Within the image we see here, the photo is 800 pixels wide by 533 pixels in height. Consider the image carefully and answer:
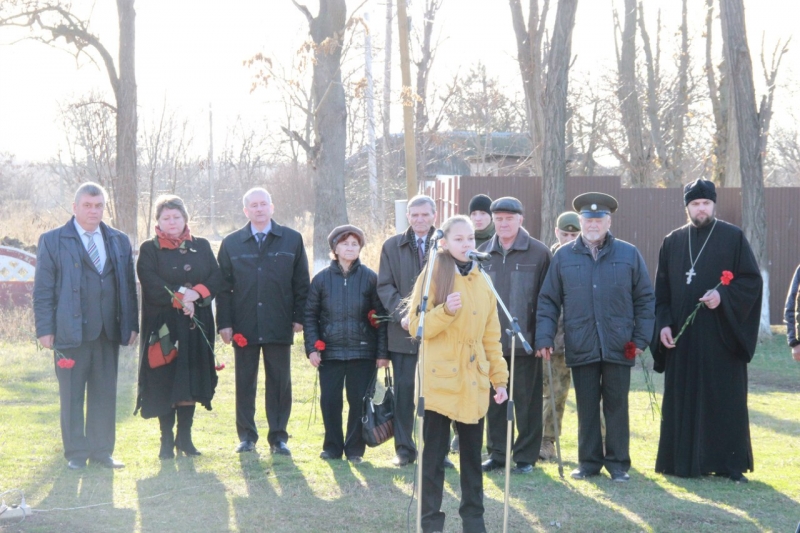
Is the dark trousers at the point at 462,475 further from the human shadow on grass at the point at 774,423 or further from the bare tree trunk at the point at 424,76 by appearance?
the bare tree trunk at the point at 424,76

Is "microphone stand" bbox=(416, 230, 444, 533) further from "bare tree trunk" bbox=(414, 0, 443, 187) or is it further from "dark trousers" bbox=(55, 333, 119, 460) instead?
"bare tree trunk" bbox=(414, 0, 443, 187)

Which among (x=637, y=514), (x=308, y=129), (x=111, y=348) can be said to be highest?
(x=308, y=129)

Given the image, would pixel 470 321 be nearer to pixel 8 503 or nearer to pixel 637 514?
pixel 637 514

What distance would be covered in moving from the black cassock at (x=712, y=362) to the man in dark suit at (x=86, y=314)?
4.13m

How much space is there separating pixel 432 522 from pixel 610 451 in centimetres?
201

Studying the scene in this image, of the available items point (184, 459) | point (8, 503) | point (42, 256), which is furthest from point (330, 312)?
point (8, 503)

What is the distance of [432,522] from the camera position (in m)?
5.49

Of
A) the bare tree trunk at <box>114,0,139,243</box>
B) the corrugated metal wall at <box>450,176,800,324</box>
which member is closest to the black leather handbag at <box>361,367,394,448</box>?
the bare tree trunk at <box>114,0,139,243</box>

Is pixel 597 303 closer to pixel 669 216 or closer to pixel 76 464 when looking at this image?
pixel 76 464

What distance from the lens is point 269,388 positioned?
25.4ft

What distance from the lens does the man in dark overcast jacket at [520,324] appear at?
7160 mm

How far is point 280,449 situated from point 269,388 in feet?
1.62

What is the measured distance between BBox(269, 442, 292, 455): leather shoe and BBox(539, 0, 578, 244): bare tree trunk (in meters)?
7.60

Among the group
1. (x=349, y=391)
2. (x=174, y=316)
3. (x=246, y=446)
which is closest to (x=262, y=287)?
(x=174, y=316)
